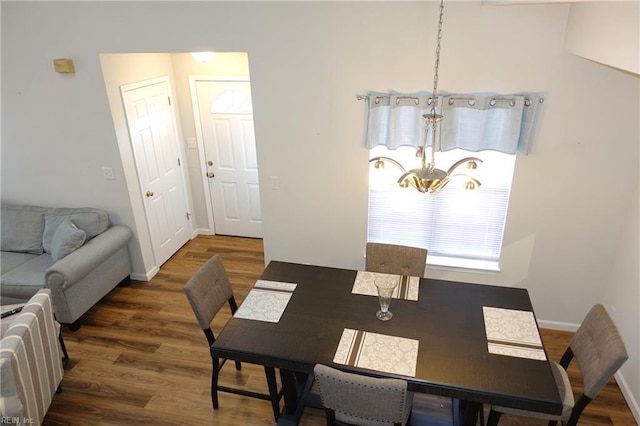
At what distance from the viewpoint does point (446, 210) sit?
3713 mm


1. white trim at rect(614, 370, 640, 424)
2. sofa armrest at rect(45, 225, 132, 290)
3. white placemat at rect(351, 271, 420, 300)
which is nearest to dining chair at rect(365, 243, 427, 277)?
white placemat at rect(351, 271, 420, 300)

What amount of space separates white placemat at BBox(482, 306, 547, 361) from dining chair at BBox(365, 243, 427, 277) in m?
0.62

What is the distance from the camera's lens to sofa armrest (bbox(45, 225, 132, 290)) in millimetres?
3584

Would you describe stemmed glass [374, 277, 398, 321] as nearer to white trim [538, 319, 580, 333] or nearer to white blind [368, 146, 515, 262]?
white blind [368, 146, 515, 262]

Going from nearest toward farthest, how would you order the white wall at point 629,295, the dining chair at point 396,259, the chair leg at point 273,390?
the chair leg at point 273,390
the white wall at point 629,295
the dining chair at point 396,259

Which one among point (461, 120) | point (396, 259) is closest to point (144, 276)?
point (396, 259)

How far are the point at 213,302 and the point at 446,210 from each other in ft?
6.87

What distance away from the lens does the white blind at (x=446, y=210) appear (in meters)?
3.51

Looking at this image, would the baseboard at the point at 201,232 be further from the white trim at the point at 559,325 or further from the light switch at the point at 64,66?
the white trim at the point at 559,325

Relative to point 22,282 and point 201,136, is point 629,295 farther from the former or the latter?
point 22,282

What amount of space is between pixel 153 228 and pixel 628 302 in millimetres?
4430

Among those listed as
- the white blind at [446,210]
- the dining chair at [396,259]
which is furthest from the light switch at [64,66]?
the dining chair at [396,259]

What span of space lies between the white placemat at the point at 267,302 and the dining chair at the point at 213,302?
0.26 meters

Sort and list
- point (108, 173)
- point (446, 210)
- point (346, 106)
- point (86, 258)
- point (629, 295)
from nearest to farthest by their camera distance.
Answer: point (629, 295)
point (346, 106)
point (446, 210)
point (86, 258)
point (108, 173)
